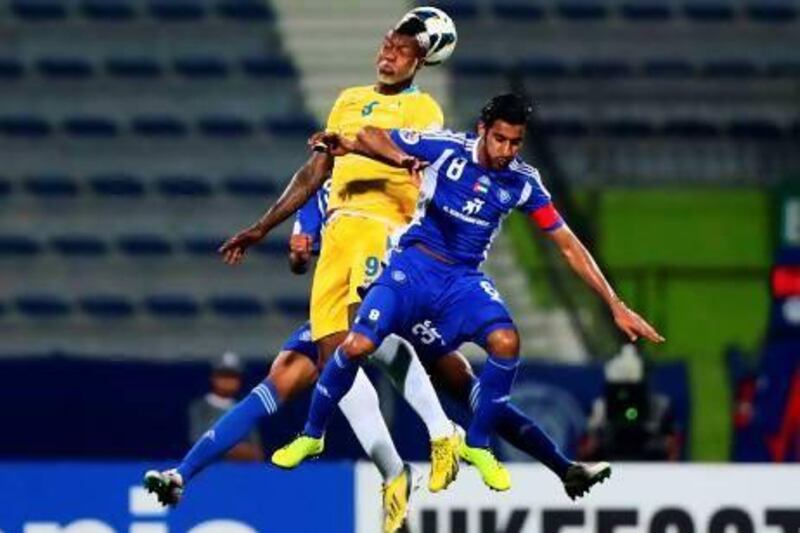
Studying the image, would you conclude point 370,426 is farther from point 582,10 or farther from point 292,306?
point 582,10

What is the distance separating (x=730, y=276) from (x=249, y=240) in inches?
332

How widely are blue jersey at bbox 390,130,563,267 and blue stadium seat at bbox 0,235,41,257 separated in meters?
8.85

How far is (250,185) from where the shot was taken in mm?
19781

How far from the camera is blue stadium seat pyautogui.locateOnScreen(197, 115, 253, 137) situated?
20.0 metres

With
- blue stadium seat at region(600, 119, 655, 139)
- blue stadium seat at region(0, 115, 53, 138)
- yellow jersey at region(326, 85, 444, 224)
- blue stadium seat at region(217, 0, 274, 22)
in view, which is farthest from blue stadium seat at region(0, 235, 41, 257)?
yellow jersey at region(326, 85, 444, 224)

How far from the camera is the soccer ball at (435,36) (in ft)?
36.5

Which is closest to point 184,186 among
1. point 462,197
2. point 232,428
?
point 232,428

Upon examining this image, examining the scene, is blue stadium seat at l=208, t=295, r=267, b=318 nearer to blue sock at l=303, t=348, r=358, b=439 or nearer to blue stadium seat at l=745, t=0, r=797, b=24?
blue stadium seat at l=745, t=0, r=797, b=24

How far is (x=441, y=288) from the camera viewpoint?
1102cm

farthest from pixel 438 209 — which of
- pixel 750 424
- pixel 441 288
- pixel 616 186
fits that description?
pixel 616 186

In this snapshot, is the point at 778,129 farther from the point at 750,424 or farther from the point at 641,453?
the point at 641,453

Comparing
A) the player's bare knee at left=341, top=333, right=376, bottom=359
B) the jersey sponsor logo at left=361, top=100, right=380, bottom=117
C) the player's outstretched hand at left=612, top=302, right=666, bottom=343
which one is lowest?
the player's bare knee at left=341, top=333, right=376, bottom=359

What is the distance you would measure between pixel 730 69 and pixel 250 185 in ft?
10.8

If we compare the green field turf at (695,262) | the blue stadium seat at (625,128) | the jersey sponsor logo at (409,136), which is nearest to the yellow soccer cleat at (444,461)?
the jersey sponsor logo at (409,136)
